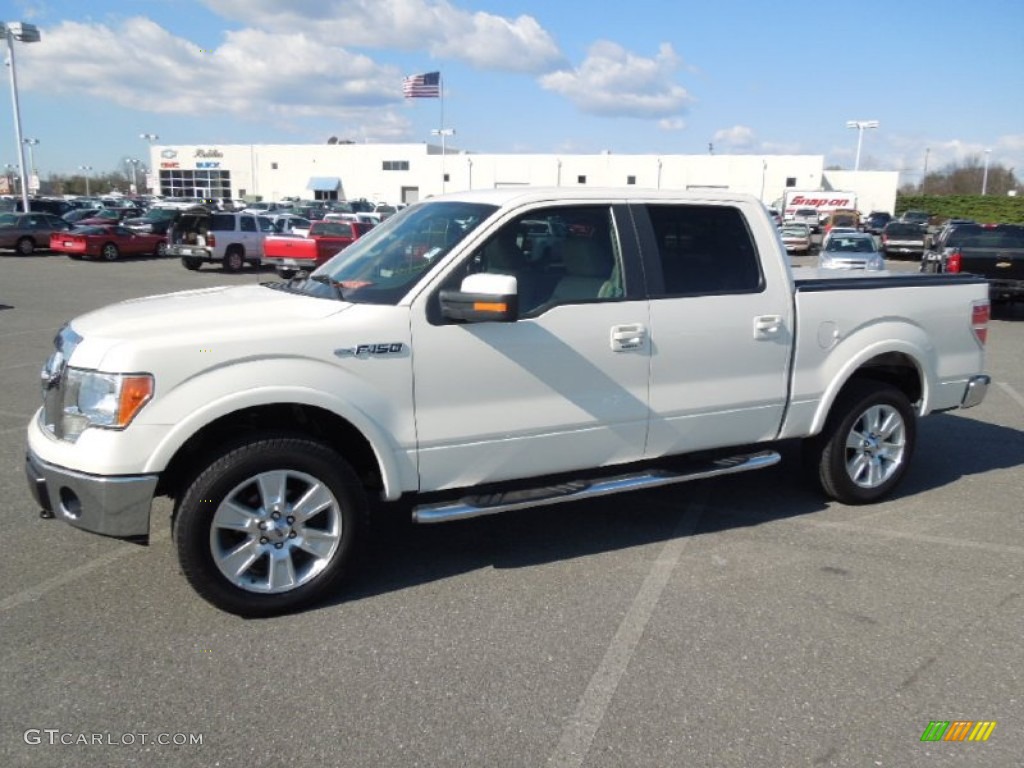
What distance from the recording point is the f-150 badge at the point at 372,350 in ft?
12.3

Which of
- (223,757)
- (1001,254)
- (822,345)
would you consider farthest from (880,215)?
(223,757)

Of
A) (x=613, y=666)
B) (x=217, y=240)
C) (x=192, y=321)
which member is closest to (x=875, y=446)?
(x=613, y=666)

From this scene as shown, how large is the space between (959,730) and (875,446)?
2.64 m

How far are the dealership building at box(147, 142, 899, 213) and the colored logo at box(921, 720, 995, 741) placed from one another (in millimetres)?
62238

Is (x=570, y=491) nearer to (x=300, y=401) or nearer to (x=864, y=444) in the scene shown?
(x=300, y=401)

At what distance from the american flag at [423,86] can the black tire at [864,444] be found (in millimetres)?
43527

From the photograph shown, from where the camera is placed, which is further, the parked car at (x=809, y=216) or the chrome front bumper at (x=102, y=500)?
the parked car at (x=809, y=216)

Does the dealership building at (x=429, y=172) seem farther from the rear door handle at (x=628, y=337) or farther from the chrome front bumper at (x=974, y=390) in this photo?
the rear door handle at (x=628, y=337)

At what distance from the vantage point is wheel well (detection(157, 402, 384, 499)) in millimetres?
3719

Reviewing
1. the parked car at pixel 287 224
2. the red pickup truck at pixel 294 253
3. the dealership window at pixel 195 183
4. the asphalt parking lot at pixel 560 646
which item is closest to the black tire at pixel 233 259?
the parked car at pixel 287 224

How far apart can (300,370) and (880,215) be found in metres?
58.4

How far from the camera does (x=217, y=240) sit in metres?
25.2

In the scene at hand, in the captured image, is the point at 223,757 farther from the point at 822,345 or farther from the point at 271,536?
the point at 822,345

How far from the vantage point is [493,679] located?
3.33m
